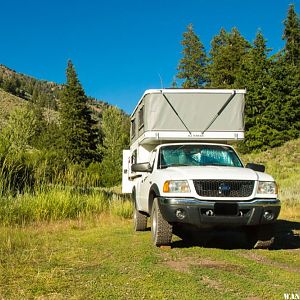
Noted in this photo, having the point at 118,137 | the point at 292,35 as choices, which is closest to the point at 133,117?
the point at 118,137

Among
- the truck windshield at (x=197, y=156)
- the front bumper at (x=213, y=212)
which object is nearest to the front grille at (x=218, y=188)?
the front bumper at (x=213, y=212)

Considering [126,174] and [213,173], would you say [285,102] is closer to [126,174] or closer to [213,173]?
[126,174]

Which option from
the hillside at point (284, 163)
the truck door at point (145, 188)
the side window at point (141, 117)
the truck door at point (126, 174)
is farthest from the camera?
the hillside at point (284, 163)

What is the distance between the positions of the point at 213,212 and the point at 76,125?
50045 mm

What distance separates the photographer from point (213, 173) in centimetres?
723

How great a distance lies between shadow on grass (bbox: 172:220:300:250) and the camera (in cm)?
802

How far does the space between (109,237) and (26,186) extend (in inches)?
178

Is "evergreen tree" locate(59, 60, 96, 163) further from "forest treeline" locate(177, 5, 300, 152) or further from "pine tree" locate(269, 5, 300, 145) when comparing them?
"pine tree" locate(269, 5, 300, 145)

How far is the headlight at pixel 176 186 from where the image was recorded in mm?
7125

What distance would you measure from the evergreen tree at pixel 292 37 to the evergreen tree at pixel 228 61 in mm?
6009

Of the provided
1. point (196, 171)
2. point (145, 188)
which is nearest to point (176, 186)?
point (196, 171)

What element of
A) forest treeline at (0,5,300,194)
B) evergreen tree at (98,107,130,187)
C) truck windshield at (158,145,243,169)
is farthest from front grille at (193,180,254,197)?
evergreen tree at (98,107,130,187)

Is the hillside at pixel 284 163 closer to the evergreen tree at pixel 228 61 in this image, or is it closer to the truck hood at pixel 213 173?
the truck hood at pixel 213 173

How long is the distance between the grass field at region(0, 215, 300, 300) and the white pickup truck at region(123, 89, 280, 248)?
537 mm
